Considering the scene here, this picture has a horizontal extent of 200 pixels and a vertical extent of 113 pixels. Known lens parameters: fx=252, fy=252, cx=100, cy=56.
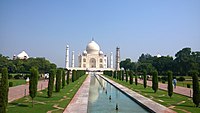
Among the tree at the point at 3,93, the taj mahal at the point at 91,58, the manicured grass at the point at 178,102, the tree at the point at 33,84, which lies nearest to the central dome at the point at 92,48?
the taj mahal at the point at 91,58

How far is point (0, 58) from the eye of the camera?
4388 centimetres

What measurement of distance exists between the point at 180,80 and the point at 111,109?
20.2 metres

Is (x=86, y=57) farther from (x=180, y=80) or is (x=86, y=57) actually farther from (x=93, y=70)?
(x=180, y=80)

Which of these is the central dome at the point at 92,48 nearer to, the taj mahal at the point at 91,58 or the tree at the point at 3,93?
the taj mahal at the point at 91,58

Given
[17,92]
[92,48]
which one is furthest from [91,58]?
[17,92]

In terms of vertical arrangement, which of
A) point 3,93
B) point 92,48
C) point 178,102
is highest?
point 92,48

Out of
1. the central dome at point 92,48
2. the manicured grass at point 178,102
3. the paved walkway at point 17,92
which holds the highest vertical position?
the central dome at point 92,48

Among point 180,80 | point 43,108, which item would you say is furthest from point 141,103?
point 180,80

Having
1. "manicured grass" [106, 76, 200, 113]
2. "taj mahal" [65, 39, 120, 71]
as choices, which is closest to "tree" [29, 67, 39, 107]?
"manicured grass" [106, 76, 200, 113]

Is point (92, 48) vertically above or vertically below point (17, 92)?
above

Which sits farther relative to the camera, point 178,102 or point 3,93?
point 178,102

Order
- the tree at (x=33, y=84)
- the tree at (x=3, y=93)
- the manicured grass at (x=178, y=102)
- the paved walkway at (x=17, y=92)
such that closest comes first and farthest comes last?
the tree at (x=3, y=93), the manicured grass at (x=178, y=102), the tree at (x=33, y=84), the paved walkway at (x=17, y=92)

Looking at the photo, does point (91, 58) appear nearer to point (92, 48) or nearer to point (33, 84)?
point (92, 48)

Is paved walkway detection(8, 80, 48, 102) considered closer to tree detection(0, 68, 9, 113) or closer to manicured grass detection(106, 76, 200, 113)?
tree detection(0, 68, 9, 113)
